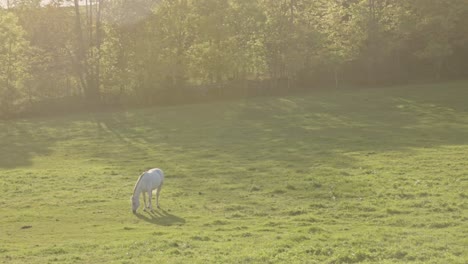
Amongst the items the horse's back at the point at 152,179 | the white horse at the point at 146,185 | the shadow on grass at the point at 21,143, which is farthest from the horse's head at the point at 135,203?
the shadow on grass at the point at 21,143

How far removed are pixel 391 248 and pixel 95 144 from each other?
31.2 m

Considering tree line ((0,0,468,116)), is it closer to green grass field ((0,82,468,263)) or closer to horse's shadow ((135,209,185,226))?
green grass field ((0,82,468,263))

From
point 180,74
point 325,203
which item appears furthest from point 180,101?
point 325,203

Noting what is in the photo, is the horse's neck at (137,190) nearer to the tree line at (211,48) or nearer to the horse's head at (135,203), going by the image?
the horse's head at (135,203)

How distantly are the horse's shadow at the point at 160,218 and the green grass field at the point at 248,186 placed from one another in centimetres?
7

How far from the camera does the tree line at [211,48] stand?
6075 centimetres

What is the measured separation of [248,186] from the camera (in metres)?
25.9

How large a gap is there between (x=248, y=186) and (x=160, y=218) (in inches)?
237

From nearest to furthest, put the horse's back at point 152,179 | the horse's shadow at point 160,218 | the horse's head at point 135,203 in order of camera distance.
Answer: the horse's shadow at point 160,218 → the horse's head at point 135,203 → the horse's back at point 152,179

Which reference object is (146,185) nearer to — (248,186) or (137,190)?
(137,190)

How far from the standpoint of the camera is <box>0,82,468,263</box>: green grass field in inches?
628

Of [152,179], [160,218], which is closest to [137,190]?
[152,179]

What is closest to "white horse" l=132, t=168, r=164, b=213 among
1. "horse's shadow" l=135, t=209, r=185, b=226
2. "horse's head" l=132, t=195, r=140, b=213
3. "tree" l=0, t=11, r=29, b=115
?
"horse's head" l=132, t=195, r=140, b=213

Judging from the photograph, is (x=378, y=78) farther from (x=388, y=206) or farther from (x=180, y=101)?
(x=388, y=206)
